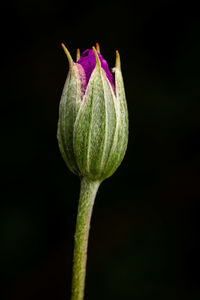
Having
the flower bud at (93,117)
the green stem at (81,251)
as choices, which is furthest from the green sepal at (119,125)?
the green stem at (81,251)

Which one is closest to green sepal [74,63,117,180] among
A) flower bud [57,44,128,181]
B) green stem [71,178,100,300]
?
flower bud [57,44,128,181]

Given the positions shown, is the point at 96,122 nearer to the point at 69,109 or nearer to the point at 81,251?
the point at 69,109

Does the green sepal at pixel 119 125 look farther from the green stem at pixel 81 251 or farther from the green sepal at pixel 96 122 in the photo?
the green stem at pixel 81 251

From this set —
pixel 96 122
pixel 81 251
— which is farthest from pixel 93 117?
pixel 81 251

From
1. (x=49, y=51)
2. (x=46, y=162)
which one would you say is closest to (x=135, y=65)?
(x=49, y=51)

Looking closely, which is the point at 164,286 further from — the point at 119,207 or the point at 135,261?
the point at 119,207

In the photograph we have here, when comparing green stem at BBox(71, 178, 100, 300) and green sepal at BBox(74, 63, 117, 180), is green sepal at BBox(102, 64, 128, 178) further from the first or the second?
green stem at BBox(71, 178, 100, 300)

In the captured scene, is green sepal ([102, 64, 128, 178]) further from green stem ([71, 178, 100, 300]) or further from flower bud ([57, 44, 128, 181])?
green stem ([71, 178, 100, 300])

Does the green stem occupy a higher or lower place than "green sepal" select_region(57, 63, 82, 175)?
lower
